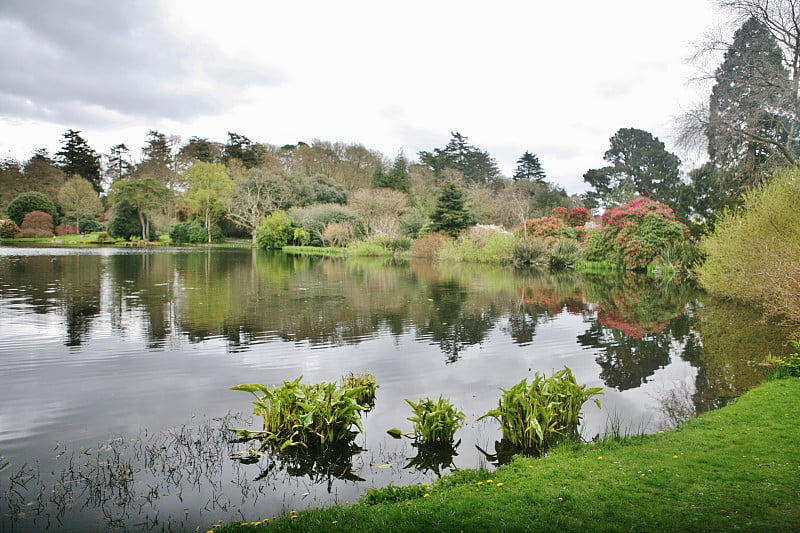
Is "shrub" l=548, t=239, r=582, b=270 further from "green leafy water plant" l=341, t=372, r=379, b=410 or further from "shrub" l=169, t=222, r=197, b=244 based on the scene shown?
"shrub" l=169, t=222, r=197, b=244

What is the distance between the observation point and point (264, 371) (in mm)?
6938

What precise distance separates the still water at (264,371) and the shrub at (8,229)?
3444 centimetres

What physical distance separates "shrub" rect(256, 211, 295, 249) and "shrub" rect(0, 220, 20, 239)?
69.2ft

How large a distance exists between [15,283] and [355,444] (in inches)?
628

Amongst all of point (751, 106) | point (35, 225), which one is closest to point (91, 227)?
point (35, 225)

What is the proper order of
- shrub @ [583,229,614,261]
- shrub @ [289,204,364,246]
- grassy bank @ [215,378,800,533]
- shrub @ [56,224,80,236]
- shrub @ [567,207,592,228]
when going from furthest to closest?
shrub @ [56,224,80,236]
shrub @ [289,204,364,246]
shrub @ [567,207,592,228]
shrub @ [583,229,614,261]
grassy bank @ [215,378,800,533]

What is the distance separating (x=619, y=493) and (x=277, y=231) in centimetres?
4212

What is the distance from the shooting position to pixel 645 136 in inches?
1871

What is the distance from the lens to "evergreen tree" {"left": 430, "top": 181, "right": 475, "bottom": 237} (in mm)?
32531

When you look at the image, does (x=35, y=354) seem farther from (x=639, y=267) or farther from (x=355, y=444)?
→ (x=639, y=267)

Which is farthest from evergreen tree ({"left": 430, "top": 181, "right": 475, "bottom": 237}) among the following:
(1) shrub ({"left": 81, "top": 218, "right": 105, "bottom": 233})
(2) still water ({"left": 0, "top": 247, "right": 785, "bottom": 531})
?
(1) shrub ({"left": 81, "top": 218, "right": 105, "bottom": 233})

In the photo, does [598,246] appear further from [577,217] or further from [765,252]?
[765,252]

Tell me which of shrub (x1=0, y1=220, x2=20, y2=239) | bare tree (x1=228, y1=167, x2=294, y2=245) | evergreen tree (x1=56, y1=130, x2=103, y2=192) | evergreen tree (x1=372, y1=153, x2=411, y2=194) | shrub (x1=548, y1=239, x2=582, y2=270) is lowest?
shrub (x1=548, y1=239, x2=582, y2=270)

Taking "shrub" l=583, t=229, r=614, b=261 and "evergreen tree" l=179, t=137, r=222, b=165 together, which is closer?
"shrub" l=583, t=229, r=614, b=261
